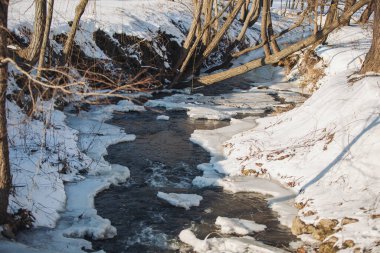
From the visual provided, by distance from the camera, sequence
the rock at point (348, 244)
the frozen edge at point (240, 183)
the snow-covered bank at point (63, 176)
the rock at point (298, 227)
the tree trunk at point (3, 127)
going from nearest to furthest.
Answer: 1. the tree trunk at point (3, 127)
2. the rock at point (348, 244)
3. the snow-covered bank at point (63, 176)
4. the rock at point (298, 227)
5. the frozen edge at point (240, 183)

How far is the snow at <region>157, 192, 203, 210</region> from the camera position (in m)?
7.17

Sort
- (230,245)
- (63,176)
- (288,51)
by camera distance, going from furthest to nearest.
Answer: (288,51) < (63,176) < (230,245)

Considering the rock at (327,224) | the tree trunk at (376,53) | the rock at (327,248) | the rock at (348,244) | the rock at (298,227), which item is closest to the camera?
the rock at (348,244)

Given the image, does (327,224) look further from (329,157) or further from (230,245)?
(329,157)

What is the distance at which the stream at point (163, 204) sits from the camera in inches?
240

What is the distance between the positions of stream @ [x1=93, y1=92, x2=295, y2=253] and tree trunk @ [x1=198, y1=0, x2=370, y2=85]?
575cm

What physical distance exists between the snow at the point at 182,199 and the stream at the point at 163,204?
73mm

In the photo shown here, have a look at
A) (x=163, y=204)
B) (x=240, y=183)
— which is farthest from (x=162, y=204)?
(x=240, y=183)

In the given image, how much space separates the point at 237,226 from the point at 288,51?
9.71m

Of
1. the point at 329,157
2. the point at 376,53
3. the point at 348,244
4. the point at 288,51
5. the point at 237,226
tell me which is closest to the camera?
the point at 348,244

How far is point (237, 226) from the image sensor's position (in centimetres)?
636

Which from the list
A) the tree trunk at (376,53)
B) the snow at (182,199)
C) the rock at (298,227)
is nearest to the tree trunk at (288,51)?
the tree trunk at (376,53)

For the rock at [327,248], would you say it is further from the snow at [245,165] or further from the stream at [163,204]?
the stream at [163,204]

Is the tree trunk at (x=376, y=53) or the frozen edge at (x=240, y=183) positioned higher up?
the tree trunk at (x=376, y=53)
